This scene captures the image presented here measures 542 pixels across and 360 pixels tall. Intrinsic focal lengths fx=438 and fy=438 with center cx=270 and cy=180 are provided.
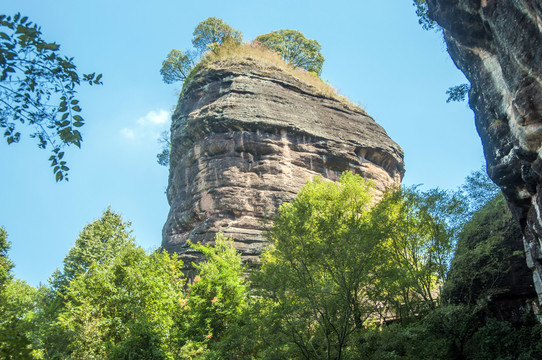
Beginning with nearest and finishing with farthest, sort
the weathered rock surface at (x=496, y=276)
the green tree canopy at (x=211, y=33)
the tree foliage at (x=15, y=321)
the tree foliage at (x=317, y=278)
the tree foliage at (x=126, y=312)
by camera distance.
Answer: the tree foliage at (x=15, y=321)
the tree foliage at (x=317, y=278)
the tree foliage at (x=126, y=312)
the weathered rock surface at (x=496, y=276)
the green tree canopy at (x=211, y=33)

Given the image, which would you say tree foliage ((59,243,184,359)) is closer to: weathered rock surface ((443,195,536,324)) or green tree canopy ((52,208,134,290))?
green tree canopy ((52,208,134,290))

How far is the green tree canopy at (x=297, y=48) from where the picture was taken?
133ft

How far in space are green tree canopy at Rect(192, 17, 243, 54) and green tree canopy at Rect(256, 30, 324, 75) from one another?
4.02 meters

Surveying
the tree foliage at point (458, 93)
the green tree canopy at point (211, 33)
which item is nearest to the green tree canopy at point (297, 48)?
the green tree canopy at point (211, 33)

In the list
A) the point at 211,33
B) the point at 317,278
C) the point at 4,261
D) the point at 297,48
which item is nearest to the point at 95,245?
the point at 4,261

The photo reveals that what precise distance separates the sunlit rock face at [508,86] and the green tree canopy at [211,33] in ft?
72.7

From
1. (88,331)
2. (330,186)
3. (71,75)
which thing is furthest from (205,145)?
(71,75)

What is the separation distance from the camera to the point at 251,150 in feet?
95.0

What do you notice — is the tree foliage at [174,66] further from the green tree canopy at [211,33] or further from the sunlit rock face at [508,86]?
the sunlit rock face at [508,86]

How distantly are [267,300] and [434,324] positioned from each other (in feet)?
20.6

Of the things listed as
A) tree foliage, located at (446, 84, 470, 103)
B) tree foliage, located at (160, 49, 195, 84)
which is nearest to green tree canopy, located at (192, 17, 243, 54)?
tree foliage, located at (160, 49, 195, 84)

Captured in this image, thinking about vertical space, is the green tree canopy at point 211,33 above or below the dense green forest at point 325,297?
above

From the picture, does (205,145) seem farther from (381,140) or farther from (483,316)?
(483,316)

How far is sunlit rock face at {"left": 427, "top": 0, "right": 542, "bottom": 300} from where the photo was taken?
11.5m
